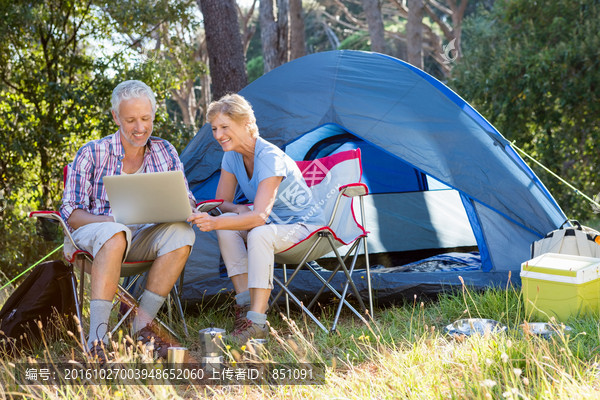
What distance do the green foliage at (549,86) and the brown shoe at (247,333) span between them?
4.07m

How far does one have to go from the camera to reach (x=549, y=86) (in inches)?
215

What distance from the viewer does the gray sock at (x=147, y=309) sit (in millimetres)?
2305

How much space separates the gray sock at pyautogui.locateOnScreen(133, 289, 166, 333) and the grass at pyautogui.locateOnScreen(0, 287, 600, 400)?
25cm

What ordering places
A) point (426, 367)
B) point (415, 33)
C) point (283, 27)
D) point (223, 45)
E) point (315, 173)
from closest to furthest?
point (426, 367)
point (315, 173)
point (223, 45)
point (283, 27)
point (415, 33)

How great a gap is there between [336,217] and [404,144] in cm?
49

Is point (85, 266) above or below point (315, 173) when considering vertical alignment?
below

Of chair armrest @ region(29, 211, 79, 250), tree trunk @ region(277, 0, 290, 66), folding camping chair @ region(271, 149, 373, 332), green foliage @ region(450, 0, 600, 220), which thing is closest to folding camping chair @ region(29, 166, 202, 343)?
chair armrest @ region(29, 211, 79, 250)

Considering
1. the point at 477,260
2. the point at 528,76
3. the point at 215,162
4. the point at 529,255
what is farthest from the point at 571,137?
the point at 215,162

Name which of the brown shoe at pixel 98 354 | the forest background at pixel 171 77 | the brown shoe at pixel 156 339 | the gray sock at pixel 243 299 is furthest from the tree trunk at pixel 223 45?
the brown shoe at pixel 98 354

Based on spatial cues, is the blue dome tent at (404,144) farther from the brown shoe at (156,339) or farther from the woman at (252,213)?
the brown shoe at (156,339)

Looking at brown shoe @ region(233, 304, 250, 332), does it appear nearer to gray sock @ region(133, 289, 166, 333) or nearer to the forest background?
gray sock @ region(133, 289, 166, 333)

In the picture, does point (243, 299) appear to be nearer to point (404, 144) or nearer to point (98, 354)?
point (98, 354)

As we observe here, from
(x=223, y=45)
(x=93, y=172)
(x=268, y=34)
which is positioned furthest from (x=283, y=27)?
(x=93, y=172)

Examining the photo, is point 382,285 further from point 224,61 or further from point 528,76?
point 528,76
